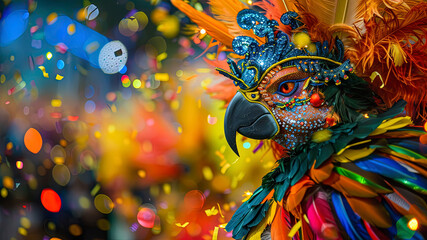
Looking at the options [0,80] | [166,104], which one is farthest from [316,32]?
[0,80]

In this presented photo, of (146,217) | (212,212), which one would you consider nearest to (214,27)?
(212,212)

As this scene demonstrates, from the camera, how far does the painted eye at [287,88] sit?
0.90 m

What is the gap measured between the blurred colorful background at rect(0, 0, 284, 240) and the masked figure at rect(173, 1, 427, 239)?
441 mm

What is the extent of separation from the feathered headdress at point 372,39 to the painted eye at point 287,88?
0.05 m

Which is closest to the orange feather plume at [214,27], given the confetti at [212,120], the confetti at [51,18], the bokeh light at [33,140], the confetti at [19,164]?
the confetti at [212,120]

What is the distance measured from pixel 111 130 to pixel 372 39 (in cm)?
115

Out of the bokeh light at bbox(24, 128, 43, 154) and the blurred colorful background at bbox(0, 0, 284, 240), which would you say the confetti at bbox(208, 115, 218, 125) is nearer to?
the blurred colorful background at bbox(0, 0, 284, 240)

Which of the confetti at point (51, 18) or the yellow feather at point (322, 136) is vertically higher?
the yellow feather at point (322, 136)

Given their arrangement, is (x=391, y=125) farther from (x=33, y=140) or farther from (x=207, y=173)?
(x=33, y=140)

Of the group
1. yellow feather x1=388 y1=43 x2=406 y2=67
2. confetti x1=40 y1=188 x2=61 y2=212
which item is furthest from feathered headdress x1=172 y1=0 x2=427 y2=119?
confetti x1=40 y1=188 x2=61 y2=212

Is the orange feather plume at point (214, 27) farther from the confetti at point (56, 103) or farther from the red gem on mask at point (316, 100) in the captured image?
the confetti at point (56, 103)

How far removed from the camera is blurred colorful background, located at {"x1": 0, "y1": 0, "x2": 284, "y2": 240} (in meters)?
1.52

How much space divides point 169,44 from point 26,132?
2.76ft

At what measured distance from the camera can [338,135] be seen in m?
0.82
